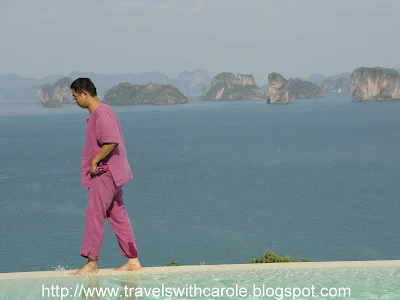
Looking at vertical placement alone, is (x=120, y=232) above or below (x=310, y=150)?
above

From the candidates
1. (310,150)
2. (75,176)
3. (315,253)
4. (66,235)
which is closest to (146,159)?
(75,176)

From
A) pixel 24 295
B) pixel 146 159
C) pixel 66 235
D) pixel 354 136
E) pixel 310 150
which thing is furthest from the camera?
pixel 354 136

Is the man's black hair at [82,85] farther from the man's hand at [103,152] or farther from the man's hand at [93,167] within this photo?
the man's hand at [93,167]

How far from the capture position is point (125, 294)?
5754 mm

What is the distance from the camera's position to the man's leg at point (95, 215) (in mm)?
6137

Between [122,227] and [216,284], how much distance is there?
3.27ft

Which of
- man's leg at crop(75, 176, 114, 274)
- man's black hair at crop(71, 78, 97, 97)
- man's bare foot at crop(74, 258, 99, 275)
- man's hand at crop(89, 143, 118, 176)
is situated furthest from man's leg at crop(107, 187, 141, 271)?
man's black hair at crop(71, 78, 97, 97)

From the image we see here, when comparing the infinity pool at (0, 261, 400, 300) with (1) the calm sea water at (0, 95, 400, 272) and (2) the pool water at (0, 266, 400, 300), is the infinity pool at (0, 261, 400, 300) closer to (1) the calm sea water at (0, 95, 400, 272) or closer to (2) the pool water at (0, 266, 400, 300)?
(2) the pool water at (0, 266, 400, 300)

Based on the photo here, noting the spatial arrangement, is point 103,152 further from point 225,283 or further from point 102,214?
point 225,283

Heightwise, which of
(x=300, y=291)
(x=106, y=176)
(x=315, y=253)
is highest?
(x=106, y=176)

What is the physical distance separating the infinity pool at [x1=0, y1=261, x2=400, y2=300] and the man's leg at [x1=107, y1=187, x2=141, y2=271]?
5.5 inches

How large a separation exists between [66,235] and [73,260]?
4192 mm

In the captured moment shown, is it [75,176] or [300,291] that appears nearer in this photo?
[300,291]

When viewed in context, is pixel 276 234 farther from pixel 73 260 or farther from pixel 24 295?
pixel 24 295
